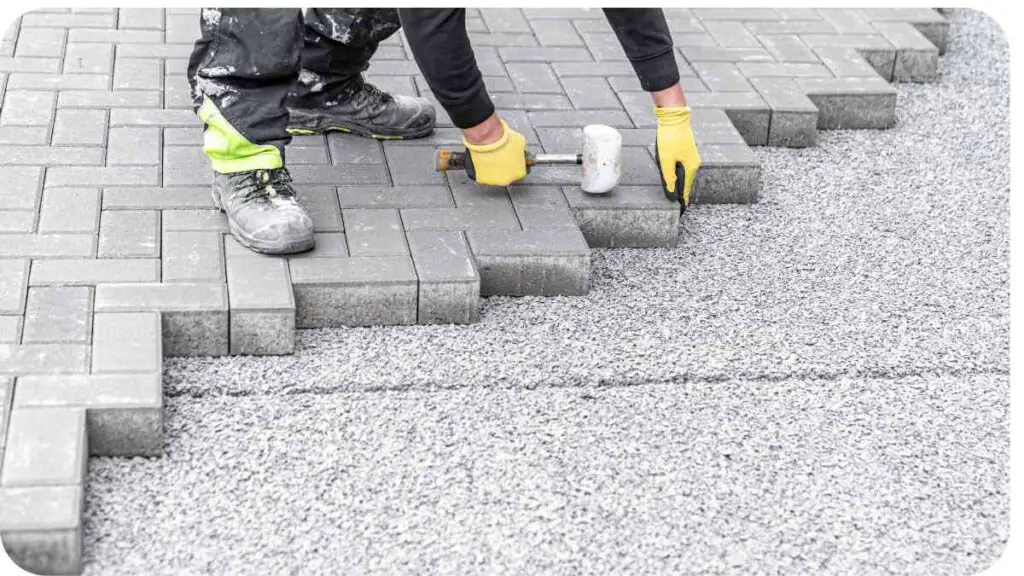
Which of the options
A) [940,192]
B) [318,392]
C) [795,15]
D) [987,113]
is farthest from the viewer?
[795,15]

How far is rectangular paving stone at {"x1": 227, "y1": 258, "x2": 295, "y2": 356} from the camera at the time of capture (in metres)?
2.81

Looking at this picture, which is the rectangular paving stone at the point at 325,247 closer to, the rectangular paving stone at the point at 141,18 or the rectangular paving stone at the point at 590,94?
the rectangular paving stone at the point at 590,94

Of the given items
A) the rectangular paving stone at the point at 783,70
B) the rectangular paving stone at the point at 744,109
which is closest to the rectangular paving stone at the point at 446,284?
the rectangular paving stone at the point at 744,109

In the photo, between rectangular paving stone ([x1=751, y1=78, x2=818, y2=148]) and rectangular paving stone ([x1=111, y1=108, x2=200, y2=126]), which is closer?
rectangular paving stone ([x1=111, y1=108, x2=200, y2=126])

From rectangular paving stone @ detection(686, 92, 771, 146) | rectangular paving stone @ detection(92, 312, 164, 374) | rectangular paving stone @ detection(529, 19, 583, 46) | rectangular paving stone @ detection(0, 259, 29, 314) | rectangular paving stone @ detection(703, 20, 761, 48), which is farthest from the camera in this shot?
rectangular paving stone @ detection(703, 20, 761, 48)

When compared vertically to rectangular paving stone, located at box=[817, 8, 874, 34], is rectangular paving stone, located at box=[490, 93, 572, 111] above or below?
above

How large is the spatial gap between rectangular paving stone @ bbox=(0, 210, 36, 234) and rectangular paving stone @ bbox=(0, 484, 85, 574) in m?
0.99

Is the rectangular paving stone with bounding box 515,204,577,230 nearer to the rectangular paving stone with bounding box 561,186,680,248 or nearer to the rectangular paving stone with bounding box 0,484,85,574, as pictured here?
the rectangular paving stone with bounding box 561,186,680,248

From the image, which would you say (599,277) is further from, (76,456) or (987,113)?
(987,113)

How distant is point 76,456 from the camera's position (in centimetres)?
233

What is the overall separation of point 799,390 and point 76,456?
1655 mm

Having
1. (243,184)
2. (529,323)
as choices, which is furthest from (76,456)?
(529,323)

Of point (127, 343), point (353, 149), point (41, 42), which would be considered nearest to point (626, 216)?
point (353, 149)

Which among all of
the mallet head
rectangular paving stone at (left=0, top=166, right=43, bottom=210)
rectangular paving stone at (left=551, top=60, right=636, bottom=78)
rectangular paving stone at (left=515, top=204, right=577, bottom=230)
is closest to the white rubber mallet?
the mallet head
